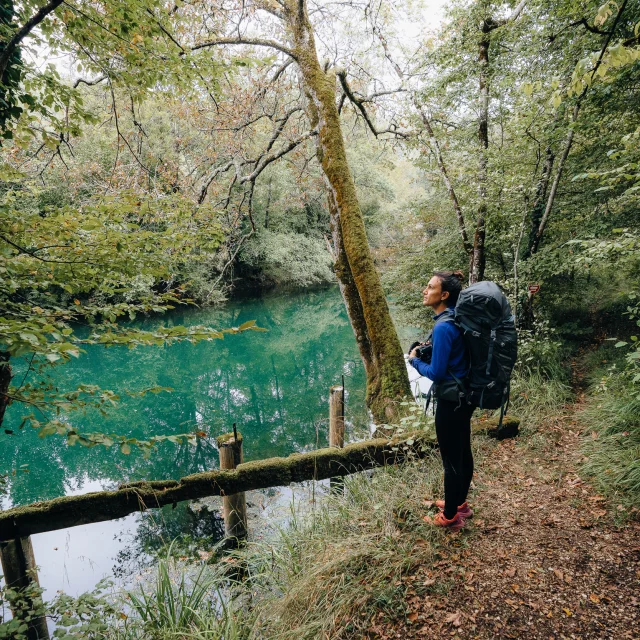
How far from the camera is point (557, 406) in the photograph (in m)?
5.43

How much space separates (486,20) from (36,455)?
12.4 m

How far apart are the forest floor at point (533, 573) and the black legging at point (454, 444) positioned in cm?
44

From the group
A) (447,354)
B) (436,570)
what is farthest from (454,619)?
(447,354)

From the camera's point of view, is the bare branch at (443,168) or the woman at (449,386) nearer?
the woman at (449,386)

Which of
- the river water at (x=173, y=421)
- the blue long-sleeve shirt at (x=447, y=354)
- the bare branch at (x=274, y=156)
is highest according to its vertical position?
the bare branch at (x=274, y=156)

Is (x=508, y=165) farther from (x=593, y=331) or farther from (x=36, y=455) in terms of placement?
(x=36, y=455)

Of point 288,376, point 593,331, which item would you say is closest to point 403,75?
point 593,331

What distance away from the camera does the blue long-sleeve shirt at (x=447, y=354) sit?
8.27 ft

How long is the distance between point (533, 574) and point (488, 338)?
1605 millimetres

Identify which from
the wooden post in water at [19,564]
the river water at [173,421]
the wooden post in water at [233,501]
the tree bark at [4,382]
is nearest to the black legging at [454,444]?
the river water at [173,421]

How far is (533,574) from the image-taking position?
2475mm

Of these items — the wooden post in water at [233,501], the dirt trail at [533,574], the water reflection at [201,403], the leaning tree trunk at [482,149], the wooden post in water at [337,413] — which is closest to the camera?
the dirt trail at [533,574]

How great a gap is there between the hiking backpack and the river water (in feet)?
8.68

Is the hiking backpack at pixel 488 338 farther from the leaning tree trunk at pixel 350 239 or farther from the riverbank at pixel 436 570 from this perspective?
the leaning tree trunk at pixel 350 239
